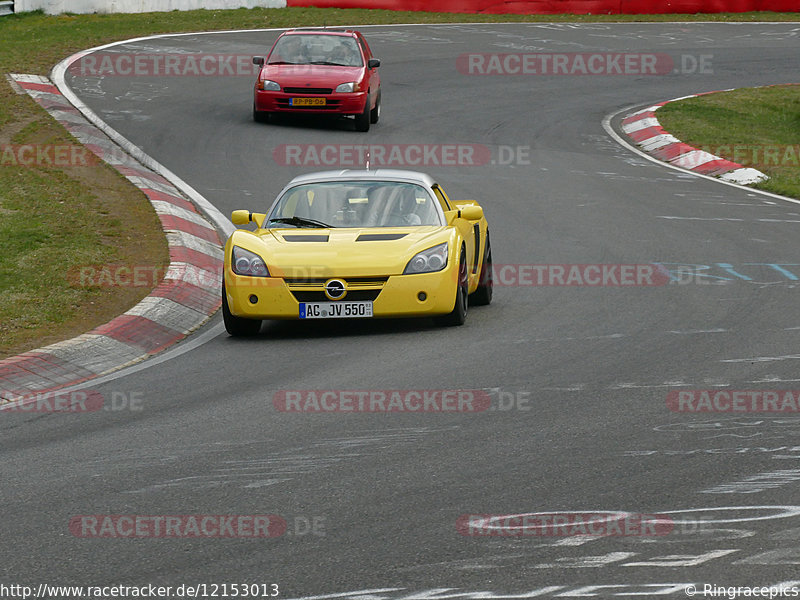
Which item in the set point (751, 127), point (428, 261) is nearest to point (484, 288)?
point (428, 261)

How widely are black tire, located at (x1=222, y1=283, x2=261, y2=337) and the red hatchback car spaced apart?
1114 cm

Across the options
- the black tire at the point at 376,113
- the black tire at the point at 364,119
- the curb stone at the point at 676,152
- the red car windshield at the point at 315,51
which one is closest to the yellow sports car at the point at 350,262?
the curb stone at the point at 676,152

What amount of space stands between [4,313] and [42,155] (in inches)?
264

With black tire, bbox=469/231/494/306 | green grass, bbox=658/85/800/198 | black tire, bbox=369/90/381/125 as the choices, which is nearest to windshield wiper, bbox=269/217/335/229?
black tire, bbox=469/231/494/306

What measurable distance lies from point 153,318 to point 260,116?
37.6 ft

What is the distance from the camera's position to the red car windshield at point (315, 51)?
21.8 metres

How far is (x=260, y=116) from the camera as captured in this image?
21328 mm

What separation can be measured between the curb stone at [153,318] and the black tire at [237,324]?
40 centimetres

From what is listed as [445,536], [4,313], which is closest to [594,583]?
[445,536]

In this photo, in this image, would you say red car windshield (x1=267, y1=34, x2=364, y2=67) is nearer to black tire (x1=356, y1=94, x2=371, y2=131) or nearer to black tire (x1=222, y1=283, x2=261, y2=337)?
black tire (x1=356, y1=94, x2=371, y2=131)

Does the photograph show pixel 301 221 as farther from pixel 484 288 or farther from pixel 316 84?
pixel 316 84

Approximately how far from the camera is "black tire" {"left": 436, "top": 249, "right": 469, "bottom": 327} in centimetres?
1021

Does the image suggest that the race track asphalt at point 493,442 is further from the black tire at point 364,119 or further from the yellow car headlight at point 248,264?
the black tire at point 364,119

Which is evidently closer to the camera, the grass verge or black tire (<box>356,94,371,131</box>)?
the grass verge
